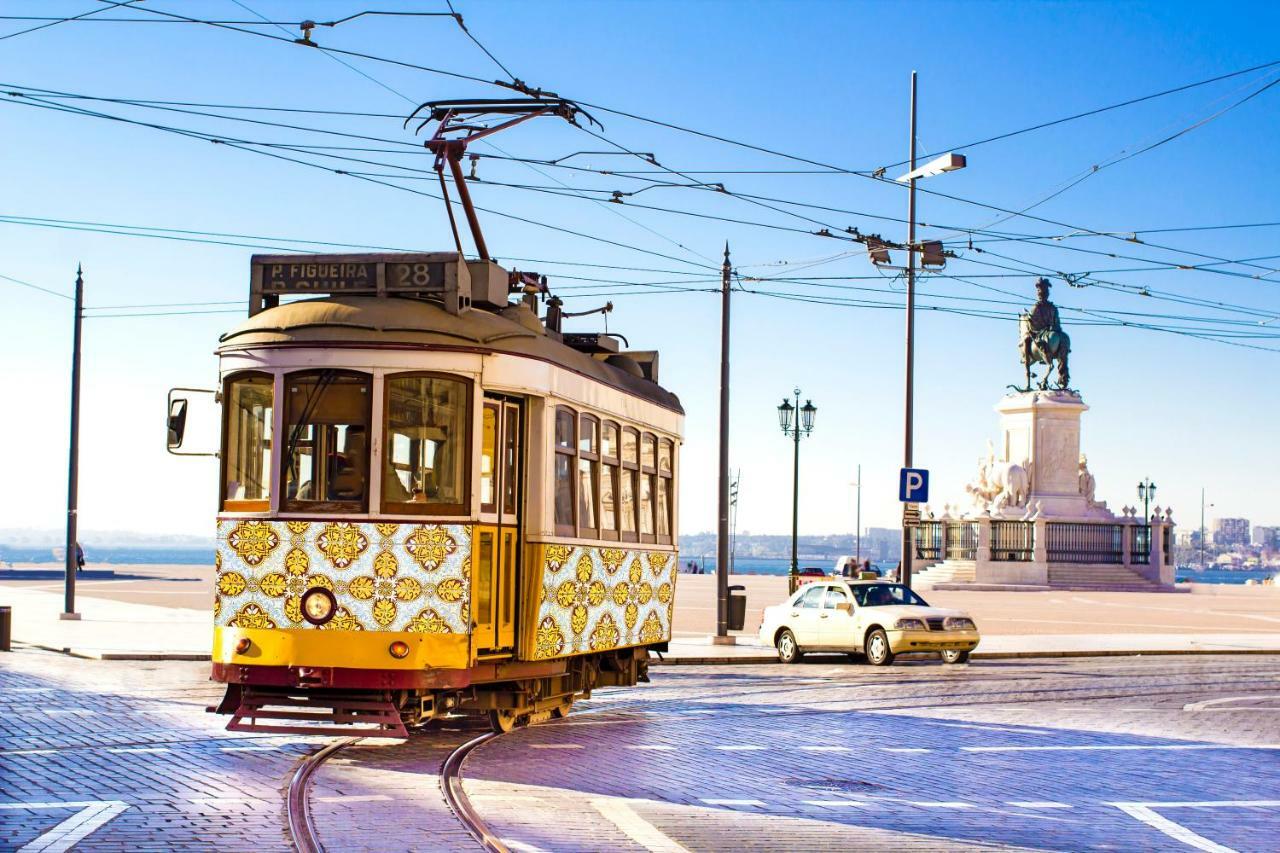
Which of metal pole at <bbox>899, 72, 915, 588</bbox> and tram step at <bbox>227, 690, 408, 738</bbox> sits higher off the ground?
metal pole at <bbox>899, 72, 915, 588</bbox>

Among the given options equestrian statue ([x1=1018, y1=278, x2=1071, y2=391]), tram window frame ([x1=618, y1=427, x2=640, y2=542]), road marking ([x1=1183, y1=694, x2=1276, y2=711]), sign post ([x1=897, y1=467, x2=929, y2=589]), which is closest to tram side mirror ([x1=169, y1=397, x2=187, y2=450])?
tram window frame ([x1=618, y1=427, x2=640, y2=542])

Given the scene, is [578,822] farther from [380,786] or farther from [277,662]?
[277,662]

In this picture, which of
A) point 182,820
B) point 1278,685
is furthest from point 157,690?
point 1278,685

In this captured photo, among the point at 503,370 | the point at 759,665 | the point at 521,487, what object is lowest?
the point at 759,665

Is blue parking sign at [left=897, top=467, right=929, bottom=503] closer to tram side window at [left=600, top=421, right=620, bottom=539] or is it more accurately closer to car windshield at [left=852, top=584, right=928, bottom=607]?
car windshield at [left=852, top=584, right=928, bottom=607]

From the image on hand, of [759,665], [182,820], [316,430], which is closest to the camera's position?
[182,820]

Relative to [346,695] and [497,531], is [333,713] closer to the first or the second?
[346,695]

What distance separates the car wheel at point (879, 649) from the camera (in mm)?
25031

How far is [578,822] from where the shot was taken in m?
9.60

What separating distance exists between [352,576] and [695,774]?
2.85 meters

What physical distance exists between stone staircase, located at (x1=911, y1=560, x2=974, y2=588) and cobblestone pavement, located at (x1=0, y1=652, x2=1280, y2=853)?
140 feet

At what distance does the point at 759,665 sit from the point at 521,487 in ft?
42.1

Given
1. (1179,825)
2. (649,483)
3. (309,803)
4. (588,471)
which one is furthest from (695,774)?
(649,483)

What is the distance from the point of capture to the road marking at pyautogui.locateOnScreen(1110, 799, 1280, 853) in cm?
938
